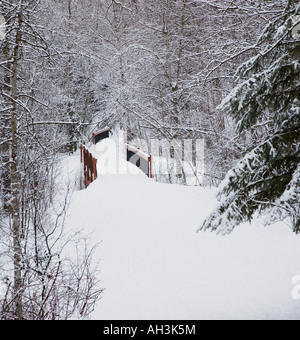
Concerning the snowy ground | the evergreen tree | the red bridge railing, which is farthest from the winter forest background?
the red bridge railing

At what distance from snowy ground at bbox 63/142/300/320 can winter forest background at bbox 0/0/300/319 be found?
733 millimetres

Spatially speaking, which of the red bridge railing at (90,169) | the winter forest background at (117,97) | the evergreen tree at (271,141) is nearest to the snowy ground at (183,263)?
the winter forest background at (117,97)

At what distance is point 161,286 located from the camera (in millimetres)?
6773

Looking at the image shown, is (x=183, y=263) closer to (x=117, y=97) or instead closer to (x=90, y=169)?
(x=90, y=169)

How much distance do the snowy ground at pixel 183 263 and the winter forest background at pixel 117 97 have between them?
0.73 meters

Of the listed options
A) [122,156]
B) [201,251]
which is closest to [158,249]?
[201,251]

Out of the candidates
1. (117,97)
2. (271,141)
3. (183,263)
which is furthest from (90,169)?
(271,141)

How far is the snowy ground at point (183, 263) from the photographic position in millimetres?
5867

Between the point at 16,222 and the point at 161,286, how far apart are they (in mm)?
3051

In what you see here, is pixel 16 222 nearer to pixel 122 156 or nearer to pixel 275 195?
pixel 275 195

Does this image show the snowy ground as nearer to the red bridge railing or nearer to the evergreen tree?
the evergreen tree

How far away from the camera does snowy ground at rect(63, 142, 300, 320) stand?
5.87 m

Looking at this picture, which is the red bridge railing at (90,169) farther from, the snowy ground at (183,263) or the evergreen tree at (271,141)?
the evergreen tree at (271,141)

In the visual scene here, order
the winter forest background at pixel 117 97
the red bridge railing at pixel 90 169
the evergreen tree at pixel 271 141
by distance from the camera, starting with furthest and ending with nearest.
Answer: the red bridge railing at pixel 90 169
the winter forest background at pixel 117 97
the evergreen tree at pixel 271 141
